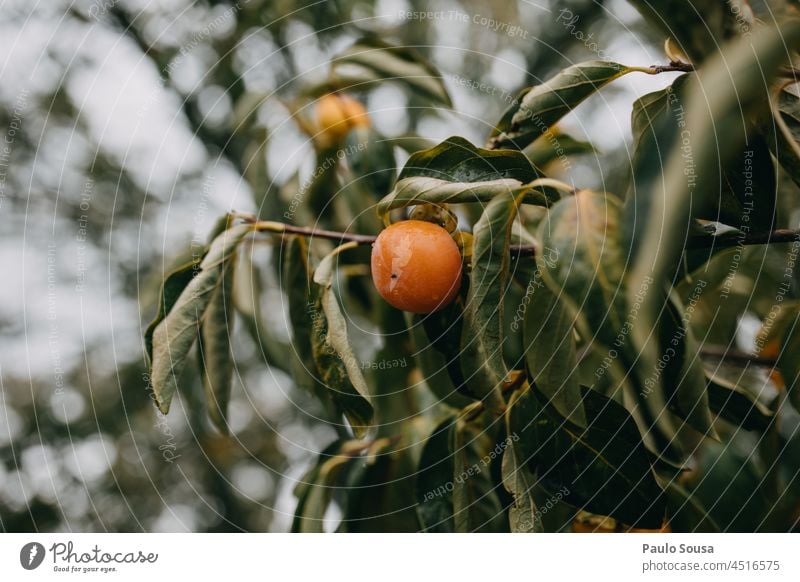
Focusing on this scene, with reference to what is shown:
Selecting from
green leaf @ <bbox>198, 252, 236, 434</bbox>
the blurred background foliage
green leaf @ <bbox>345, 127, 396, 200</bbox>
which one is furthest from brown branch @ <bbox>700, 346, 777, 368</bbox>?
green leaf @ <bbox>198, 252, 236, 434</bbox>

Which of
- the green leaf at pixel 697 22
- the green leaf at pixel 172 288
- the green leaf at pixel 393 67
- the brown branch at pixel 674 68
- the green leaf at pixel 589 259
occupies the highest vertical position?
the green leaf at pixel 393 67

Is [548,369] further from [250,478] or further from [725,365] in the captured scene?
[250,478]

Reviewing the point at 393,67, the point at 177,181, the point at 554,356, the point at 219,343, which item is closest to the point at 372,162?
the point at 393,67

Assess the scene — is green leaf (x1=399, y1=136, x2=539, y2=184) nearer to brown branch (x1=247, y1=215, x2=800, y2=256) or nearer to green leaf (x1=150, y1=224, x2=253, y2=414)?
brown branch (x1=247, y1=215, x2=800, y2=256)

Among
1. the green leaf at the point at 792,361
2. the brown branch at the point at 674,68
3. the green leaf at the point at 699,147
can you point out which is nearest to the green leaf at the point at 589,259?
the green leaf at the point at 699,147

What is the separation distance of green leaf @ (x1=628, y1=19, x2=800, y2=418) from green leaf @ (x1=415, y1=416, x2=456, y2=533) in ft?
0.88

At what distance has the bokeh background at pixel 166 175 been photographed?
112cm

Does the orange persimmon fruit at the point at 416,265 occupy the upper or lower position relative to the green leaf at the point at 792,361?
upper

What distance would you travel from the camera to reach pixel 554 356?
507mm

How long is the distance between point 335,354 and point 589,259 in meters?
0.20

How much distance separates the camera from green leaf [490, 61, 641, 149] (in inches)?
21.1

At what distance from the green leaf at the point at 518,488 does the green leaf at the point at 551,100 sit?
21 cm

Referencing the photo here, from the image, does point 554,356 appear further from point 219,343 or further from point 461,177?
point 219,343

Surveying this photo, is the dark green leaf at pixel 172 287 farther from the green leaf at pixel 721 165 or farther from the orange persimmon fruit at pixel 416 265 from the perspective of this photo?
the green leaf at pixel 721 165
